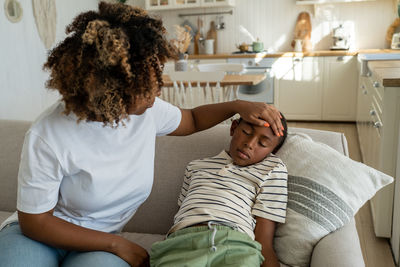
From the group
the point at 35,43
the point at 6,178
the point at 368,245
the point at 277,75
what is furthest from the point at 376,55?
the point at 6,178

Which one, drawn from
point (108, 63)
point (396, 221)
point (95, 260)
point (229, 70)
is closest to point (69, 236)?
point (95, 260)

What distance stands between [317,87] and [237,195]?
379cm

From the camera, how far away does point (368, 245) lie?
2.14 m

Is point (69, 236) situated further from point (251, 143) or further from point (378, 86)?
point (378, 86)

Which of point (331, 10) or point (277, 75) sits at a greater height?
point (331, 10)

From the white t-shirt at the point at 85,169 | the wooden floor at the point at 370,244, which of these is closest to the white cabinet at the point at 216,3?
the wooden floor at the point at 370,244

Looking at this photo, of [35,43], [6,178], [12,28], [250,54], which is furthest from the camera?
[250,54]

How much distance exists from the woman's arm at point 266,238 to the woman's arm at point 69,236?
36 cm

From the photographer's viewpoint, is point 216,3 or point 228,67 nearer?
point 228,67

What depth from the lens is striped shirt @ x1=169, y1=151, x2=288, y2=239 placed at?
46.1 inches

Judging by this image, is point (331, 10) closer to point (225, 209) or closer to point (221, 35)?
point (221, 35)

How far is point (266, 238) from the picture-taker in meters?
1.19

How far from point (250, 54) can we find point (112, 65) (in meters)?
4.04

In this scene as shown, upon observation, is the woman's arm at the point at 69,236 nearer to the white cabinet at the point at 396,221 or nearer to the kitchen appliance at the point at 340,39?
the white cabinet at the point at 396,221
